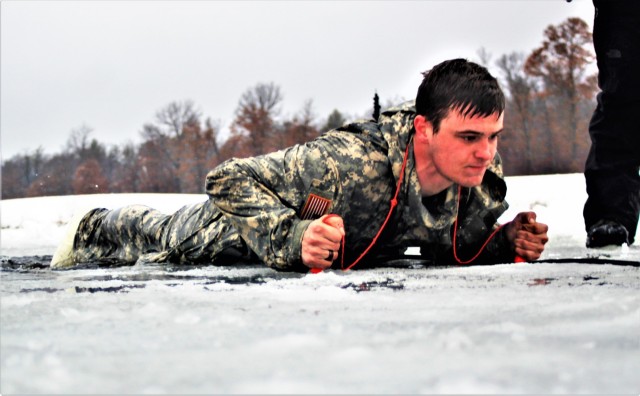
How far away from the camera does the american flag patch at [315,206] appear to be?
90.4 inches

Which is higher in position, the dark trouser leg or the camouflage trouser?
the dark trouser leg

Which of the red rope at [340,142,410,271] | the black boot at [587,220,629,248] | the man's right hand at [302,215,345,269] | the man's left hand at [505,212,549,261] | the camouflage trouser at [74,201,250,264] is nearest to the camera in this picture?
the man's right hand at [302,215,345,269]

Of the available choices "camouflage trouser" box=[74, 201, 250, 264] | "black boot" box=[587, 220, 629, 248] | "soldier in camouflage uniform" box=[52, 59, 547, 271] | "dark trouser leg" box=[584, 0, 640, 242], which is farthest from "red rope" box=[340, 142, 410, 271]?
"dark trouser leg" box=[584, 0, 640, 242]

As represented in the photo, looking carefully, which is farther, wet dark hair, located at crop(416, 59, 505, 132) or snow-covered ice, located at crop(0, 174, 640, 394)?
wet dark hair, located at crop(416, 59, 505, 132)

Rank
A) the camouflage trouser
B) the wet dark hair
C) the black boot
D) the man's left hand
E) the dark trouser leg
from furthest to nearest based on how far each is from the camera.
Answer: the dark trouser leg < the black boot < the camouflage trouser < the man's left hand < the wet dark hair

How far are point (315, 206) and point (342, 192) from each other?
103mm

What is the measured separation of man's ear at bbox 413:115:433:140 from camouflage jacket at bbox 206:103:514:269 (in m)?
0.04

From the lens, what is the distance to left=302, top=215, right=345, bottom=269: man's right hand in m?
2.03

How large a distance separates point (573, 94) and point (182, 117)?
17488 mm

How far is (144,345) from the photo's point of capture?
1.09m

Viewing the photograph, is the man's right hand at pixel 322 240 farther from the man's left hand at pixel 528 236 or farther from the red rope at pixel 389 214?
the man's left hand at pixel 528 236

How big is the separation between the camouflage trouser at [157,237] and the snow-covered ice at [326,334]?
2.06 ft

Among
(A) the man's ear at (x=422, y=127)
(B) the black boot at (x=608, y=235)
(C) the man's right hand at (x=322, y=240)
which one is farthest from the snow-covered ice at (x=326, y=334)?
(B) the black boot at (x=608, y=235)

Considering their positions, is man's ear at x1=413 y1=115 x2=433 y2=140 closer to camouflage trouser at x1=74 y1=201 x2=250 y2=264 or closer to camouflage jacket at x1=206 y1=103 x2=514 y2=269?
camouflage jacket at x1=206 y1=103 x2=514 y2=269
